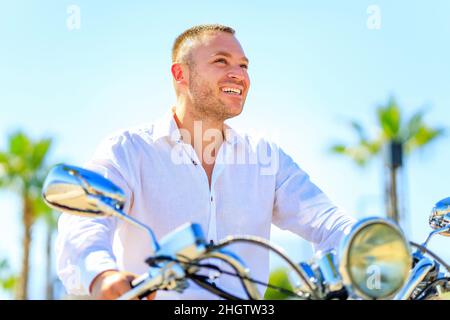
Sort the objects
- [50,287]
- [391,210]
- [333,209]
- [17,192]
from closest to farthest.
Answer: [333,209] < [391,210] < [17,192] < [50,287]

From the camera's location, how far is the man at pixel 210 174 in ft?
10.5

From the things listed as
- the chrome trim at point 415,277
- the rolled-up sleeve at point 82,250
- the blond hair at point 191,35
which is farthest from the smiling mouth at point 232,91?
the chrome trim at point 415,277

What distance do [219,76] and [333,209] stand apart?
838 mm

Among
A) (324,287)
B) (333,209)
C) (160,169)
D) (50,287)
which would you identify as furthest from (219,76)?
(50,287)

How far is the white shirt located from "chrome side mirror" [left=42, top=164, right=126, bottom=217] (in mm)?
1013

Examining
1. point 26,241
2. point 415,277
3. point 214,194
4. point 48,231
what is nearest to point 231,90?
point 214,194

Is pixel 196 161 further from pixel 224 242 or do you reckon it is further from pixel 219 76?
pixel 224 242

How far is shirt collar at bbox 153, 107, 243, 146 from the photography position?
11.5ft

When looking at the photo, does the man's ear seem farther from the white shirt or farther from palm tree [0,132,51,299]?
palm tree [0,132,51,299]

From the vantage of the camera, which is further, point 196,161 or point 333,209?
point 196,161

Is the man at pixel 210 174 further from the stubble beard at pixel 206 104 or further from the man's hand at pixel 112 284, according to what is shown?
the man's hand at pixel 112 284

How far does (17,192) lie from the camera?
2339 centimetres

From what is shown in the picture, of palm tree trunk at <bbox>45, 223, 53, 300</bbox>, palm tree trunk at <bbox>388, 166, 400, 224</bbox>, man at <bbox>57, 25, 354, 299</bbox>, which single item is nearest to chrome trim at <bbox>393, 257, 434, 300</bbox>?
man at <bbox>57, 25, 354, 299</bbox>

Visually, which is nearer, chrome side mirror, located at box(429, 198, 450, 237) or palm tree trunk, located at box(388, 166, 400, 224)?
chrome side mirror, located at box(429, 198, 450, 237)
